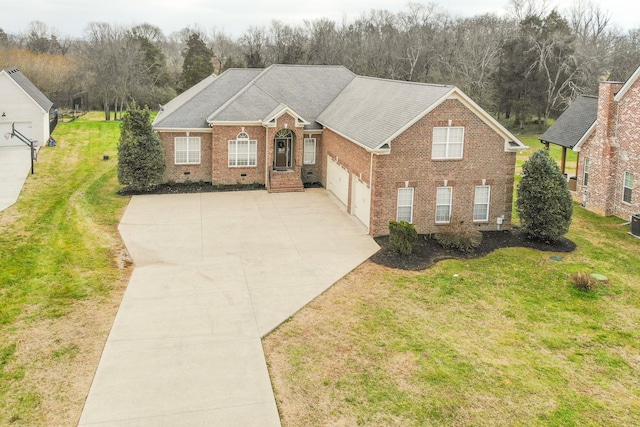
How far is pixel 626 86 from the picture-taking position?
23156 mm

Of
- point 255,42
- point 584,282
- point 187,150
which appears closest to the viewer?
point 584,282

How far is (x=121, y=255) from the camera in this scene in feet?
61.1

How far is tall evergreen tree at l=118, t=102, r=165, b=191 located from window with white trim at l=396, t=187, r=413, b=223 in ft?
43.6

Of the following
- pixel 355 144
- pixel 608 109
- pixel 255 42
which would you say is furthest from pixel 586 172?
pixel 255 42

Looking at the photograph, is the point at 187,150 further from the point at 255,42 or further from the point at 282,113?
the point at 255,42

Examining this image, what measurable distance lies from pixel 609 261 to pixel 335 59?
61147 millimetres

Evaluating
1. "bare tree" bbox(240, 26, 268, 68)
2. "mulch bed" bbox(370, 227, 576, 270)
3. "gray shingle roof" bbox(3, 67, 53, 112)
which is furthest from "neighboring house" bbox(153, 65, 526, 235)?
"bare tree" bbox(240, 26, 268, 68)

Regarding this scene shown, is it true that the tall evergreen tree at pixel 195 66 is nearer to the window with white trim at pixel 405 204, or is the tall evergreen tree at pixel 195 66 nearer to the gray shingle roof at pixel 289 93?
the gray shingle roof at pixel 289 93

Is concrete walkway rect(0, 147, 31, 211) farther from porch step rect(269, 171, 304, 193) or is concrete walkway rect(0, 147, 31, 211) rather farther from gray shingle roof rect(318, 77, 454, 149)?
gray shingle roof rect(318, 77, 454, 149)

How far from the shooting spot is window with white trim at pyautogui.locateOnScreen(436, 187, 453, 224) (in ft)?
70.8

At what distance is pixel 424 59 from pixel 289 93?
4188 centimetres

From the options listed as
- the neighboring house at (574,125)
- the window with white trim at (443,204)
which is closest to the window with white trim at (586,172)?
the neighboring house at (574,125)

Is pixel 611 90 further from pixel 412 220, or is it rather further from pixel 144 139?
pixel 144 139

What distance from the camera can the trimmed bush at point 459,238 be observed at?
1964 cm
